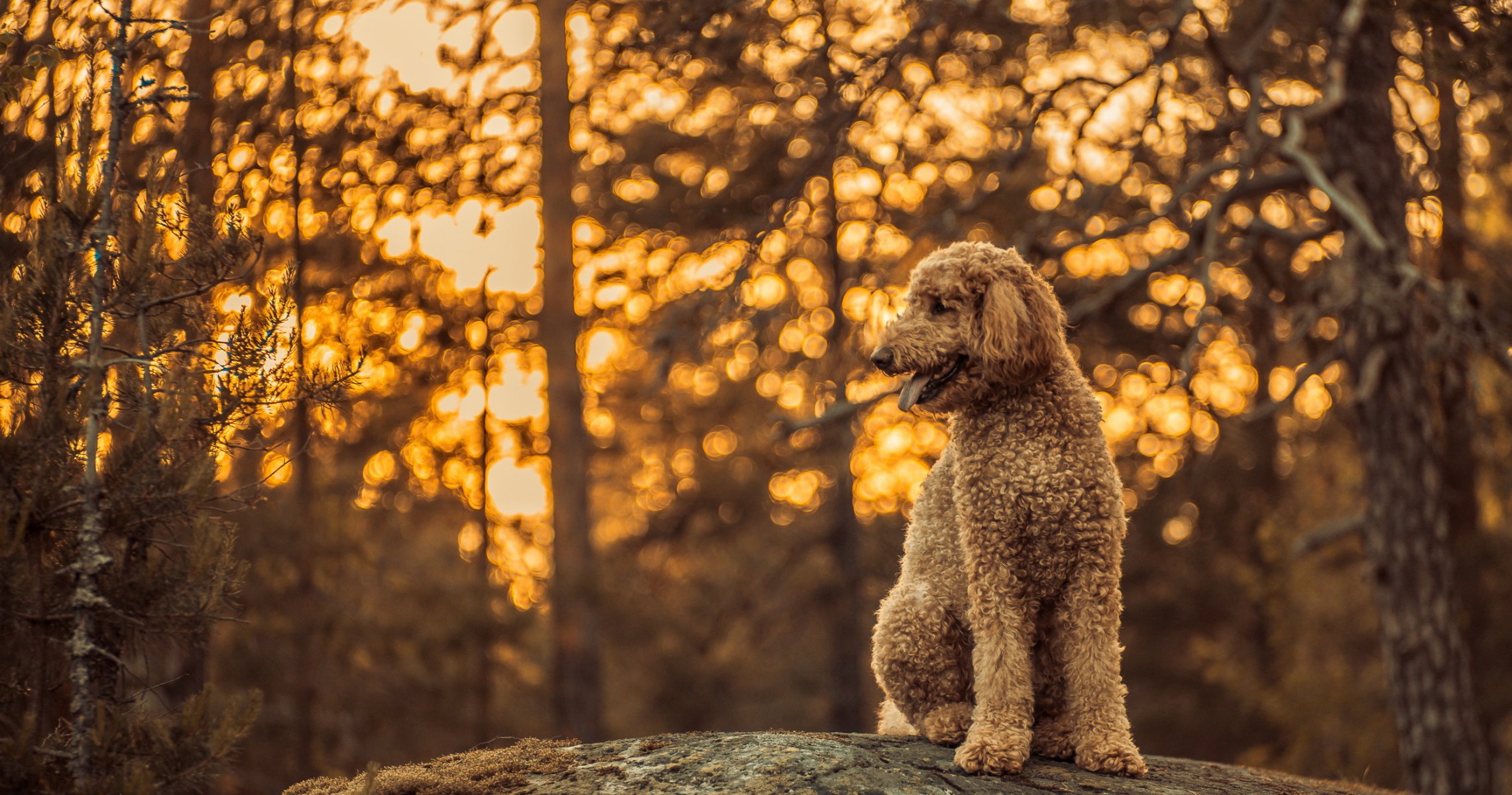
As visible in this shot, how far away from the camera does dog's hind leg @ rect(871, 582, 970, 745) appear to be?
481 cm

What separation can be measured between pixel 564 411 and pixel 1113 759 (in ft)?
34.4

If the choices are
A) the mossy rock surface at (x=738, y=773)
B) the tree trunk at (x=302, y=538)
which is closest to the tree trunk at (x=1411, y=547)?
the mossy rock surface at (x=738, y=773)

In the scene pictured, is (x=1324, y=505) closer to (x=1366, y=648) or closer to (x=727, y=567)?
(x=1366, y=648)

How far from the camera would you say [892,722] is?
560 cm

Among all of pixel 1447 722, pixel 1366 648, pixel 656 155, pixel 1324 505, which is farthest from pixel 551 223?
pixel 1366 648

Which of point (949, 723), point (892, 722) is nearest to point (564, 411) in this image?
point (892, 722)

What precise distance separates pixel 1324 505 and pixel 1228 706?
4.59m

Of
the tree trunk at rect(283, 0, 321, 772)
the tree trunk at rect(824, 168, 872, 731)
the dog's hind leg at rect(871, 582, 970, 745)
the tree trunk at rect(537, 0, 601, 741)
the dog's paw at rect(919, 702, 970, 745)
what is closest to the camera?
the dog's hind leg at rect(871, 582, 970, 745)

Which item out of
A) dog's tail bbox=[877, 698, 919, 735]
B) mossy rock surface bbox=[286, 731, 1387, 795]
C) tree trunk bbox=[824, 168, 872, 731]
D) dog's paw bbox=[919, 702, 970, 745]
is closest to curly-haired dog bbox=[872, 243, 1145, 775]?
mossy rock surface bbox=[286, 731, 1387, 795]

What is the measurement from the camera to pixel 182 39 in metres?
8.65

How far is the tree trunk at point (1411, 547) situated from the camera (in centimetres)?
943

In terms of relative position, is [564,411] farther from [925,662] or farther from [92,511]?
[92,511]

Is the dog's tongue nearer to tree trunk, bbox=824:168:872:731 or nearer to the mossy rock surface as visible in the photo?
the mossy rock surface

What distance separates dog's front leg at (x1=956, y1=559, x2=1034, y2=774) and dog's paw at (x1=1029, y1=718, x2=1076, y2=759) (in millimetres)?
226
